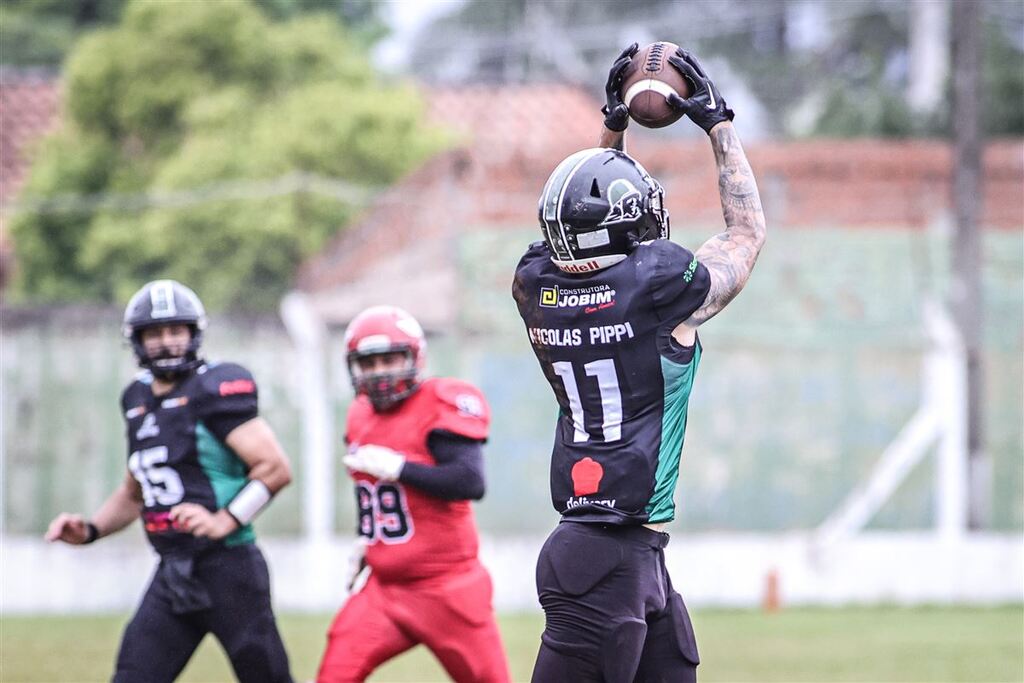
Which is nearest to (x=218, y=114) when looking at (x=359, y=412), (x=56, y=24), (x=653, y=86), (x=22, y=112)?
(x=22, y=112)

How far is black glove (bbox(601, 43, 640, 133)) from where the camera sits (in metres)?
5.35

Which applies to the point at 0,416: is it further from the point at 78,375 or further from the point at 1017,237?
the point at 1017,237

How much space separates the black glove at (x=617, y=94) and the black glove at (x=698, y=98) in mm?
167

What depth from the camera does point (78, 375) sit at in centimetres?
1362

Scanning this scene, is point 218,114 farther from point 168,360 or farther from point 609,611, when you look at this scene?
point 609,611

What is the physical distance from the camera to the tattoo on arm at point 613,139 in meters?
5.55

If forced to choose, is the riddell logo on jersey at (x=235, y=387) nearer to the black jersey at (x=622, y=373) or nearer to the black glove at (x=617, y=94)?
the black jersey at (x=622, y=373)

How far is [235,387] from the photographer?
272 inches

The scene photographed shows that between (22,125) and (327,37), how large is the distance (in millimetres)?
7849

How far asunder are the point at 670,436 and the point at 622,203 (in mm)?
725

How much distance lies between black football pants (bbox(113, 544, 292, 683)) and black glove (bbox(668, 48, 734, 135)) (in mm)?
2785

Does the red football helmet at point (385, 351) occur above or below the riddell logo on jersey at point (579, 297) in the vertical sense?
below

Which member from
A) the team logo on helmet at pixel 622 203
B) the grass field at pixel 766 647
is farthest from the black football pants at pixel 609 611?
the grass field at pixel 766 647

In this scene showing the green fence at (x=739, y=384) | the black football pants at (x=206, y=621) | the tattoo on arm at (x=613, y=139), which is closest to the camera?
the tattoo on arm at (x=613, y=139)
